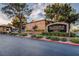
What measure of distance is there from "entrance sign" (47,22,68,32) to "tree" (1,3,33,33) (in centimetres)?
35

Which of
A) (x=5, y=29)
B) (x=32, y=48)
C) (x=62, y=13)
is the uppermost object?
(x=62, y=13)

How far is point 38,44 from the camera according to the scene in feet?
7.94

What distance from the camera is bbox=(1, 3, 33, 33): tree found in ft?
7.95

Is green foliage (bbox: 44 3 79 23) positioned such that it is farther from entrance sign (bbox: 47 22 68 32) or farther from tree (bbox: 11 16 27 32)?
tree (bbox: 11 16 27 32)

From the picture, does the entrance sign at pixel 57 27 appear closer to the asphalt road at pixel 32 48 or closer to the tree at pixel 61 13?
the tree at pixel 61 13

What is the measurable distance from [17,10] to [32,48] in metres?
0.56

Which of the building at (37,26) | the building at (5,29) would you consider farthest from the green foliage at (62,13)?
the building at (5,29)

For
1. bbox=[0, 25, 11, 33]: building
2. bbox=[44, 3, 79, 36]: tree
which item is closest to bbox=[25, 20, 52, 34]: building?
bbox=[44, 3, 79, 36]: tree

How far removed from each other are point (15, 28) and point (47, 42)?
19.4 inches

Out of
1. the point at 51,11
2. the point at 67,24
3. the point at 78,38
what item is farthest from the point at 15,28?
the point at 78,38

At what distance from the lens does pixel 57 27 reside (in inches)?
95.0

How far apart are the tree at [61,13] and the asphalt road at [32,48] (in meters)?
0.35

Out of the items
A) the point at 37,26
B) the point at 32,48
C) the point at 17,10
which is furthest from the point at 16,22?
the point at 32,48

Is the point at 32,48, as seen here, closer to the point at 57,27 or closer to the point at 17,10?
the point at 57,27
